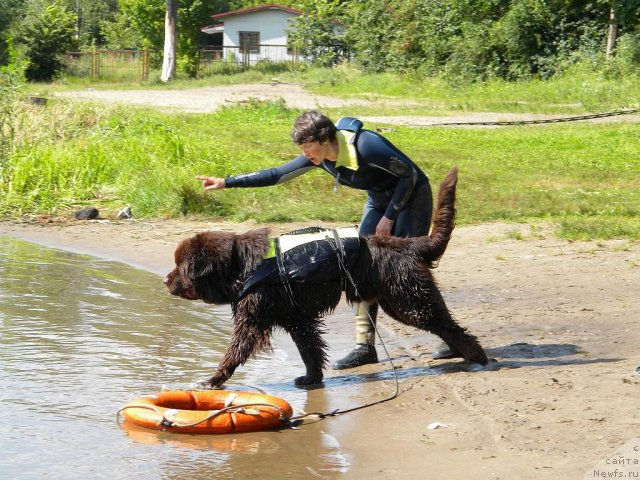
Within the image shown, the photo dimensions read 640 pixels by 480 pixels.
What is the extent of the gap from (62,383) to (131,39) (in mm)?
65344

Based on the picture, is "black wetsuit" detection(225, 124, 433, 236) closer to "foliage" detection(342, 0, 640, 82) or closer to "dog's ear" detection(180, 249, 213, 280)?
"dog's ear" detection(180, 249, 213, 280)

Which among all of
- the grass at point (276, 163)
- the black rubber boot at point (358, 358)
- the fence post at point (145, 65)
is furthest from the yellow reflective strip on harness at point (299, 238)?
the fence post at point (145, 65)

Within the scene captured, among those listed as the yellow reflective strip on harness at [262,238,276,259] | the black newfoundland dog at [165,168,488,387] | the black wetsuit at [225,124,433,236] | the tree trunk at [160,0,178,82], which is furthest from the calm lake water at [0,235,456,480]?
the tree trunk at [160,0,178,82]

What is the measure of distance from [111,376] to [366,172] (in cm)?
239

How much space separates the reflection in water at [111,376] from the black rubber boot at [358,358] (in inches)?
13.5

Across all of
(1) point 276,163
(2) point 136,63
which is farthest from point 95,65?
(1) point 276,163

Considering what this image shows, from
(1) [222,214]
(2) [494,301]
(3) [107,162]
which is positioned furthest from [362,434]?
(3) [107,162]

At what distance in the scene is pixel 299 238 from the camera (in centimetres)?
655

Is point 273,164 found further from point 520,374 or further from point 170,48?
point 170,48

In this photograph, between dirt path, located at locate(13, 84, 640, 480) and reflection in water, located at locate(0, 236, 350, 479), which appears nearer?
dirt path, located at locate(13, 84, 640, 480)

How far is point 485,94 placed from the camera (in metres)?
29.3

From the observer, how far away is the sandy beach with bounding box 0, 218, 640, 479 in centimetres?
507

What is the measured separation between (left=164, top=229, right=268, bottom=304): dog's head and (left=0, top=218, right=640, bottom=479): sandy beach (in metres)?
1.19

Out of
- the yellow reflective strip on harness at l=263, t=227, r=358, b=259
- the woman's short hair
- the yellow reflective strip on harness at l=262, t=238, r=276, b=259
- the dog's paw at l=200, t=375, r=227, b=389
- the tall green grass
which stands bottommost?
the dog's paw at l=200, t=375, r=227, b=389
